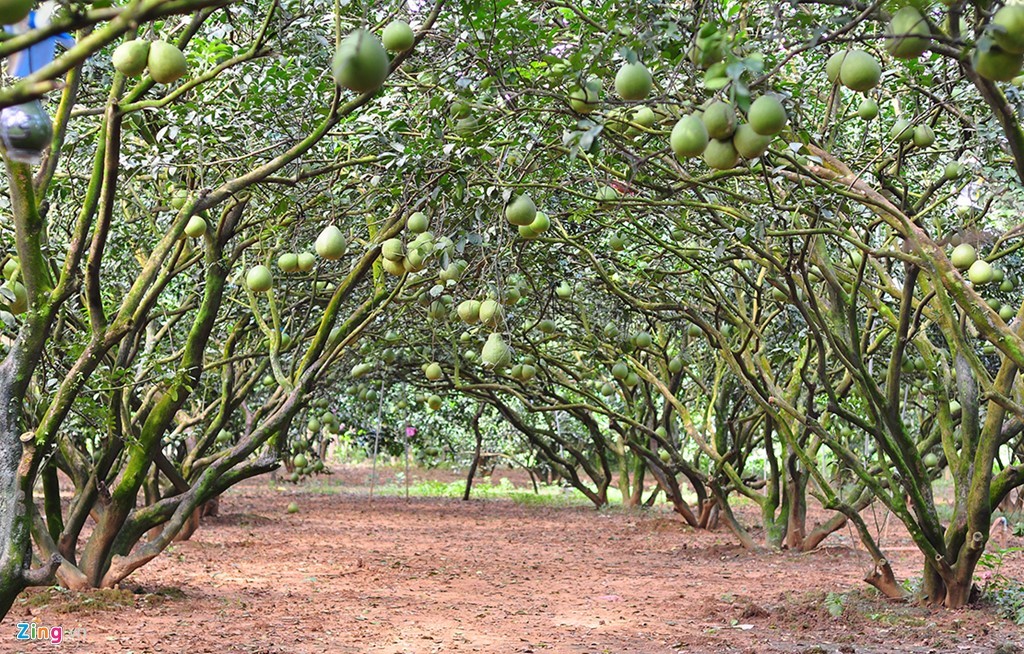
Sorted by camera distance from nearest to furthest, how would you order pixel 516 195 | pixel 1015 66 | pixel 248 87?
pixel 1015 66
pixel 516 195
pixel 248 87

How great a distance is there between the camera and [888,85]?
231 inches

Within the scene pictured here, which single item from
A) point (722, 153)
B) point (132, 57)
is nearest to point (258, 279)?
point (132, 57)

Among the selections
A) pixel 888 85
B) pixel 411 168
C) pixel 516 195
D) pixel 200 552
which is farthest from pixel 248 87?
pixel 200 552

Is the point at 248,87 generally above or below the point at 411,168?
above

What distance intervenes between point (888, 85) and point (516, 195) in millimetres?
2590

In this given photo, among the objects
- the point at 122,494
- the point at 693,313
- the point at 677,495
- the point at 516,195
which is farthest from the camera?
the point at 677,495

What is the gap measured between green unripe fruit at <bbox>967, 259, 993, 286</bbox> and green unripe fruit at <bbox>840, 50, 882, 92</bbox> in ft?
9.23

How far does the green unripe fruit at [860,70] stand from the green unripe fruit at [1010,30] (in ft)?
2.06

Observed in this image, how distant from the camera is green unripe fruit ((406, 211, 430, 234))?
5055 millimetres

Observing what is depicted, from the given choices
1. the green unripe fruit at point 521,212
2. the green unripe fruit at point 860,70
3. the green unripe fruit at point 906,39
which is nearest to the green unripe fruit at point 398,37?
the green unripe fruit at point 521,212

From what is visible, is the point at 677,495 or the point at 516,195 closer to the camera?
the point at 516,195

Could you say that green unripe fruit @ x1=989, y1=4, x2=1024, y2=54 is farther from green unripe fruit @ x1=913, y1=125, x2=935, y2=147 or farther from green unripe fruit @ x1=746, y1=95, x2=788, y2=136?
green unripe fruit @ x1=913, y1=125, x2=935, y2=147

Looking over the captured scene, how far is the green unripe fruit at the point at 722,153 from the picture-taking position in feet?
9.41

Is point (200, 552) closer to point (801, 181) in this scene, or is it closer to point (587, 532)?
point (587, 532)
